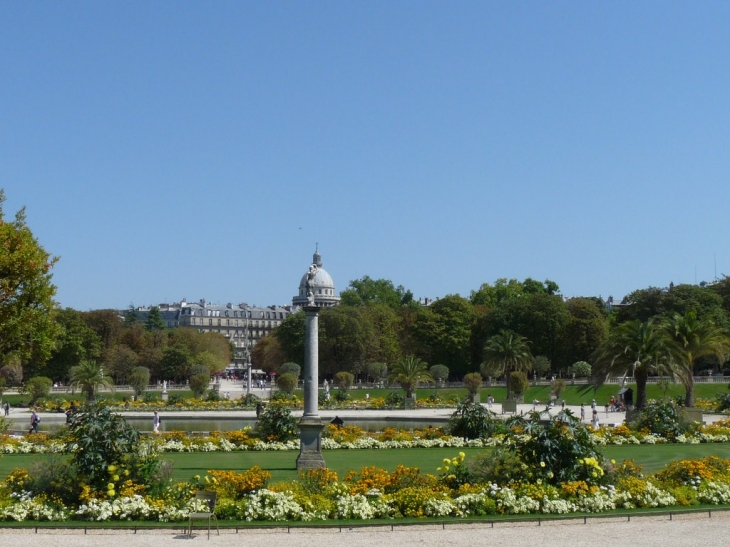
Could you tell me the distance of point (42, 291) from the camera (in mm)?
24625

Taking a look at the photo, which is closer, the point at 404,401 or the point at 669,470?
the point at 669,470

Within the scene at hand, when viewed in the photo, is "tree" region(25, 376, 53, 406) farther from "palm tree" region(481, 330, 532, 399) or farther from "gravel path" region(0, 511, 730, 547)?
"gravel path" region(0, 511, 730, 547)

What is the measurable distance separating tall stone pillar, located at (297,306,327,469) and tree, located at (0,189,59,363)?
680 cm

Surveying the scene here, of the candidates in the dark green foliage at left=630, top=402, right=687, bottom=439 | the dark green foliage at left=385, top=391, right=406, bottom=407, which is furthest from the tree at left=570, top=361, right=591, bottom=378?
the dark green foliage at left=630, top=402, right=687, bottom=439

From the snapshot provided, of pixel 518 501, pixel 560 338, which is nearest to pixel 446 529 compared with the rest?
pixel 518 501

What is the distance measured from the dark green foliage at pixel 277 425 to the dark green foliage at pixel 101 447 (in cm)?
1385

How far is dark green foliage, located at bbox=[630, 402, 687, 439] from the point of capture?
33.8 m

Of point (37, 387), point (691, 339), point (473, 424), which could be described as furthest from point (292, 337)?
point (473, 424)

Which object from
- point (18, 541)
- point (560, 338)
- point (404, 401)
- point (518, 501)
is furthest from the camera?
point (560, 338)

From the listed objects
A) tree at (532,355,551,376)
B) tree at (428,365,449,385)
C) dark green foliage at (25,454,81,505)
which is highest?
tree at (532,355,551,376)

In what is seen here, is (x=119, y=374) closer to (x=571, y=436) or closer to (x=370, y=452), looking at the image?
(x=370, y=452)

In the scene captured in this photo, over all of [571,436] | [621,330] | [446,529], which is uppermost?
[621,330]

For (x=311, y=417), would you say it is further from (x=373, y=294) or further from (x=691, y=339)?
(x=373, y=294)

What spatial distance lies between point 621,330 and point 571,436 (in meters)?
24.8
